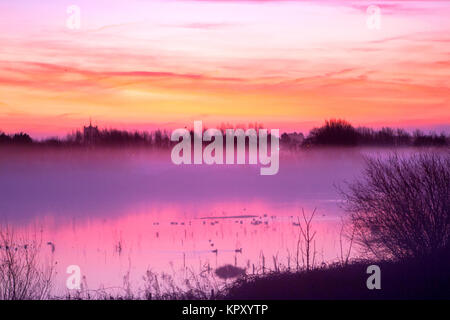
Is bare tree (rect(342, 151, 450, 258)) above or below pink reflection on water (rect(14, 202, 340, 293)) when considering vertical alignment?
above

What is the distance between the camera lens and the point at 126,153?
9100cm

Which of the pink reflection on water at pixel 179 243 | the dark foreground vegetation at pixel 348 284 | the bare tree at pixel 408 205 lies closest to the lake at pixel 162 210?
the pink reflection on water at pixel 179 243

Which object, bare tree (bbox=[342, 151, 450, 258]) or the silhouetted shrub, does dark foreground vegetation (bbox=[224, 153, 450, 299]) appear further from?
the silhouetted shrub

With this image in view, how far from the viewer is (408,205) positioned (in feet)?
76.7

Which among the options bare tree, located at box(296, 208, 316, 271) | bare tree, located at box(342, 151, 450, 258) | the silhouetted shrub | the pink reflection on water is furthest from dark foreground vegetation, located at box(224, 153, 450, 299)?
the silhouetted shrub

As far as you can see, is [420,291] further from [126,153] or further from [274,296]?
[126,153]

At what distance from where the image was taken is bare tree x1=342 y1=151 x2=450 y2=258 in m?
22.8

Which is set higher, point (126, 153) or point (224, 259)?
point (126, 153)

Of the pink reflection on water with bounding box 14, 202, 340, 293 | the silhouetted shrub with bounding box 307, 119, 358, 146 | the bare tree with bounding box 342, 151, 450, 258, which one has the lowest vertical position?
the pink reflection on water with bounding box 14, 202, 340, 293

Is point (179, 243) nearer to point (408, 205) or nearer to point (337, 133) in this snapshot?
point (408, 205)
